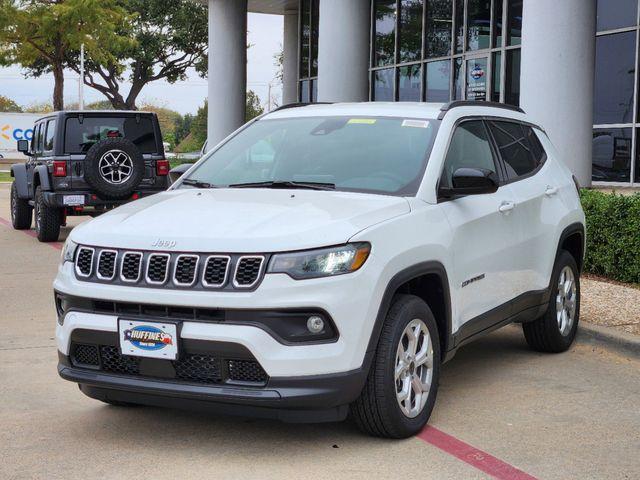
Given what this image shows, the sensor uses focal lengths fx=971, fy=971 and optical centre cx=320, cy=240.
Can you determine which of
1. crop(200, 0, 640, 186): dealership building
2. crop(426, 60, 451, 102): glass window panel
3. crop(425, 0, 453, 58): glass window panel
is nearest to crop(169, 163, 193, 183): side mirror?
crop(200, 0, 640, 186): dealership building

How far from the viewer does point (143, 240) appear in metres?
4.68

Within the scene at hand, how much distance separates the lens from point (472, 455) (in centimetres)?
478

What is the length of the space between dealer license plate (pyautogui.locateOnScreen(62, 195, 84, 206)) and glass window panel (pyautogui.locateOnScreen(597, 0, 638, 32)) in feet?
35.2

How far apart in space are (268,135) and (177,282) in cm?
197

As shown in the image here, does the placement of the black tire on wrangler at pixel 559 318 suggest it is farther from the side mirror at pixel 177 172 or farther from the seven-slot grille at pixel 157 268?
the seven-slot grille at pixel 157 268

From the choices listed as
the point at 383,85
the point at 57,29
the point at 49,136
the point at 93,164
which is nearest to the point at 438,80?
the point at 383,85

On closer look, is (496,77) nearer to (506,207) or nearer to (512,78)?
(512,78)

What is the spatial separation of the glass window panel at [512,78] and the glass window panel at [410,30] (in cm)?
375

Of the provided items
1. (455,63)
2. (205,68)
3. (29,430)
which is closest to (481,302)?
(29,430)

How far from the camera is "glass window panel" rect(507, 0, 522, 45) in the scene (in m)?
20.3

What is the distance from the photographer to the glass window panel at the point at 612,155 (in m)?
18.4

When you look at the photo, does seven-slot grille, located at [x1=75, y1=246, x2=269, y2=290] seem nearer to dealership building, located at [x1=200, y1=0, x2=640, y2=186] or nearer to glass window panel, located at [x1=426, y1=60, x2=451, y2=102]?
dealership building, located at [x1=200, y1=0, x2=640, y2=186]

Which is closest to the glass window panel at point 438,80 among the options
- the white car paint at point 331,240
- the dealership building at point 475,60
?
the dealership building at point 475,60

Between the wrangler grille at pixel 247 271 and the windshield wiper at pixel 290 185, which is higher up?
the windshield wiper at pixel 290 185
